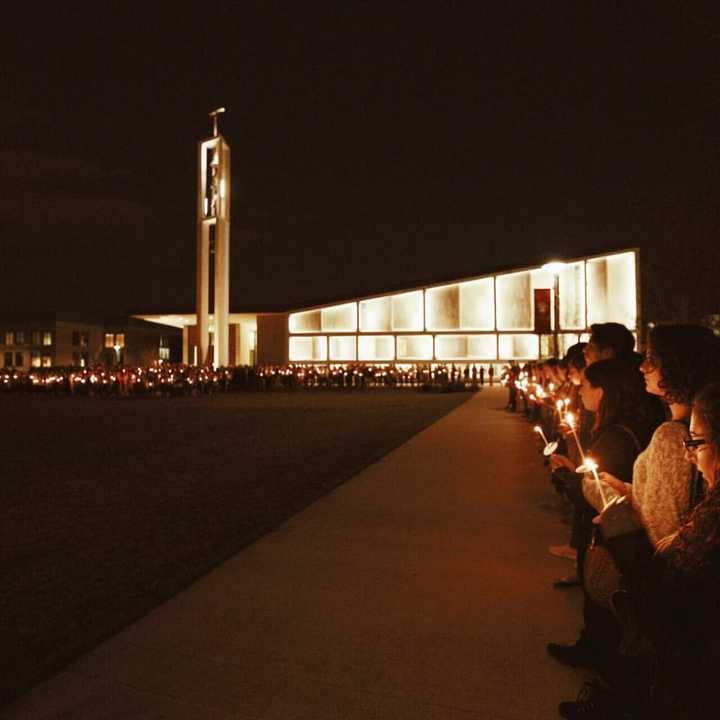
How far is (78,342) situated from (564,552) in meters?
116

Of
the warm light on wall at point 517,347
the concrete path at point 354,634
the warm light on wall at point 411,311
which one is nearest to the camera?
the concrete path at point 354,634

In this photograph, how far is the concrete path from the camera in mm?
3840

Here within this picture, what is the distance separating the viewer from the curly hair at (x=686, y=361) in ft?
10.4

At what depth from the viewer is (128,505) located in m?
9.58

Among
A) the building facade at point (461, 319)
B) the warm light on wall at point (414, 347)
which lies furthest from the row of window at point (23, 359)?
the warm light on wall at point (414, 347)

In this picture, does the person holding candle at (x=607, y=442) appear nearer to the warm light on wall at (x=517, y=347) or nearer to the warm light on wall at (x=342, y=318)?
the warm light on wall at (x=517, y=347)

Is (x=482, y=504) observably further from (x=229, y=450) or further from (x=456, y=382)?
(x=456, y=382)

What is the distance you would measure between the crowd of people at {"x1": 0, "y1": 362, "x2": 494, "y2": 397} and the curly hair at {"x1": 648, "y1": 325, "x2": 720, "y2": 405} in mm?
38209

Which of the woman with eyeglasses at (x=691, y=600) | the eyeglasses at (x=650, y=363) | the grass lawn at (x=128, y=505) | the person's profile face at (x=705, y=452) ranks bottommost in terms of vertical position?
the grass lawn at (x=128, y=505)

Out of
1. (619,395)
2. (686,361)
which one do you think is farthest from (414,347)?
(686,361)

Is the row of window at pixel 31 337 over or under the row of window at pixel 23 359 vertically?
over

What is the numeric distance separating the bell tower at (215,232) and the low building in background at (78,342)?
4972cm

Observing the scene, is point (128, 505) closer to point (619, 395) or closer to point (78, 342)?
point (619, 395)

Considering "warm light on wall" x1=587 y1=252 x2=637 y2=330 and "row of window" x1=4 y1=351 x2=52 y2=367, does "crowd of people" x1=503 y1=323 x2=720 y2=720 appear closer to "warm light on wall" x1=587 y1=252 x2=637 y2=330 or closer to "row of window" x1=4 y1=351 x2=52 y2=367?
"warm light on wall" x1=587 y1=252 x2=637 y2=330
